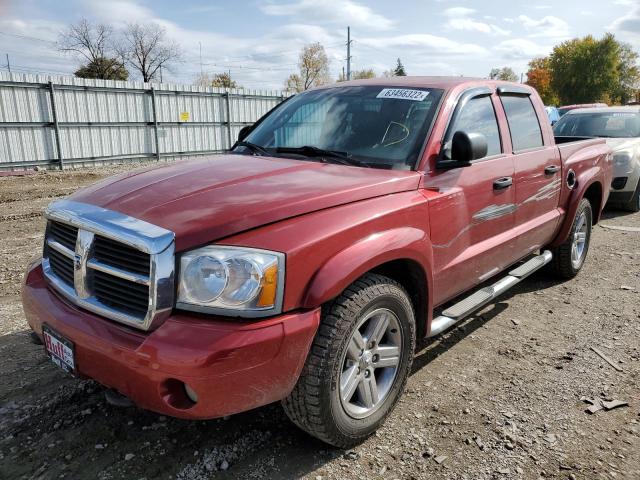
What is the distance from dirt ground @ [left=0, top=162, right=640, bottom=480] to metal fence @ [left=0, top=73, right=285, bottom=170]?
12.3m

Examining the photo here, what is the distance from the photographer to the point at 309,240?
2.15m

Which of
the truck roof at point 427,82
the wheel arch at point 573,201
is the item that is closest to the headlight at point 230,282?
the truck roof at point 427,82

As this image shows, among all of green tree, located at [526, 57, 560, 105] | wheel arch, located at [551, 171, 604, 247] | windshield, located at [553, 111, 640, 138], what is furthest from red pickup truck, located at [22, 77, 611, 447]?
green tree, located at [526, 57, 560, 105]

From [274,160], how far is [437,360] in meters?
1.79

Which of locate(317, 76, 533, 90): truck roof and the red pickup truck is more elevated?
locate(317, 76, 533, 90): truck roof

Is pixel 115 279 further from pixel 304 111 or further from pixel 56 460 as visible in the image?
pixel 304 111

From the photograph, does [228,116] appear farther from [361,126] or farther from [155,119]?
[361,126]

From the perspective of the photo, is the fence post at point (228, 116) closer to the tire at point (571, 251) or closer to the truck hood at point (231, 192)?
the tire at point (571, 251)

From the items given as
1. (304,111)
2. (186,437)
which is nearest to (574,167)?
(304,111)

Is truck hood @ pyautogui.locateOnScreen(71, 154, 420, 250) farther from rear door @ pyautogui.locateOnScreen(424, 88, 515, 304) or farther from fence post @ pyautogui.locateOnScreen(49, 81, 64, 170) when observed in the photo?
fence post @ pyautogui.locateOnScreen(49, 81, 64, 170)

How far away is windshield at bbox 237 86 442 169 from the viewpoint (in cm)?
306

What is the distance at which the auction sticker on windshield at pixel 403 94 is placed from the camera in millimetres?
3310

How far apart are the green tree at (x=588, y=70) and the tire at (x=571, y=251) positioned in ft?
189

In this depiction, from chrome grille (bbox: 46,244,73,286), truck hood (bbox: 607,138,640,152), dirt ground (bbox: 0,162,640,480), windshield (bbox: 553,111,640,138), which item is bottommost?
dirt ground (bbox: 0,162,640,480)
